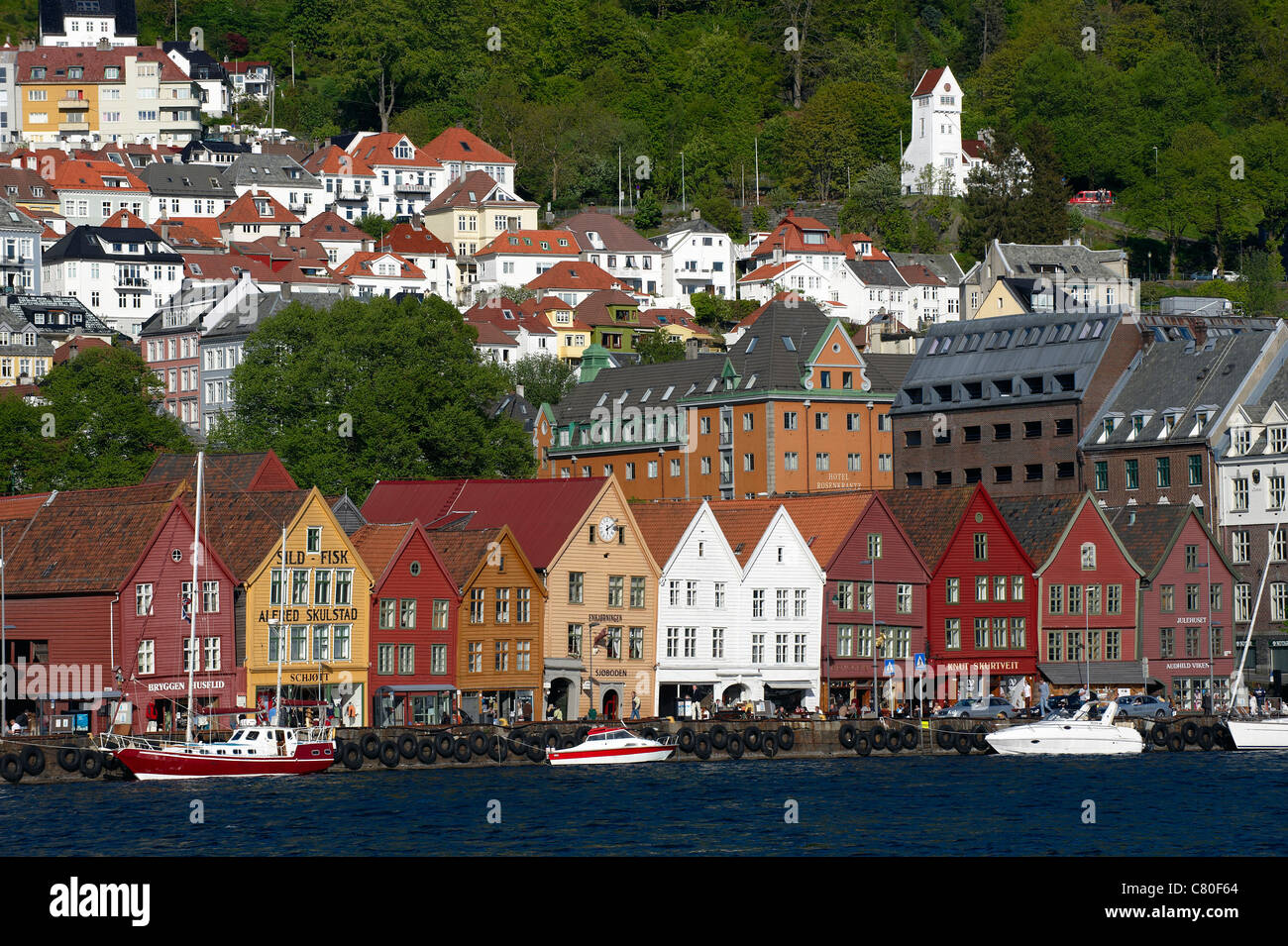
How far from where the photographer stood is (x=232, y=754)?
6819 cm

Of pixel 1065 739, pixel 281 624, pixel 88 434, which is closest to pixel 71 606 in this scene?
pixel 281 624

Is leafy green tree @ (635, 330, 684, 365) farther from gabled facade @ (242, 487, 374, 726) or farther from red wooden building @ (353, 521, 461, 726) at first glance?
gabled facade @ (242, 487, 374, 726)

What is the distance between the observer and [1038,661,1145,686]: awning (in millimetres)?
94875

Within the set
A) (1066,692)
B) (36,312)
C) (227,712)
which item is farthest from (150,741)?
(36,312)

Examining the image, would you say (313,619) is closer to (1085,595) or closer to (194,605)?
(194,605)

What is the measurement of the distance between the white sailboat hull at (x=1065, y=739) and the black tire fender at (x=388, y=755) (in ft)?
75.4

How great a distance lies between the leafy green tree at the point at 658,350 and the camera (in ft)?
559

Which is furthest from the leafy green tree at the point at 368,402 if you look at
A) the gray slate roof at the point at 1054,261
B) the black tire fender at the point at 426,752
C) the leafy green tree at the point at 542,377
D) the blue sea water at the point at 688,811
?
the gray slate roof at the point at 1054,261

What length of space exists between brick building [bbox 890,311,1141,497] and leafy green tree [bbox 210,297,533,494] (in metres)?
23.0

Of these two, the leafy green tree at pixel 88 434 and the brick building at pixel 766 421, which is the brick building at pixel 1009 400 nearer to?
the brick building at pixel 766 421

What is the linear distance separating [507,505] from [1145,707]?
92.9 ft

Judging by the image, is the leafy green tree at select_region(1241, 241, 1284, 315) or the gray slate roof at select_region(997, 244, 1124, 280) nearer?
the leafy green tree at select_region(1241, 241, 1284, 315)

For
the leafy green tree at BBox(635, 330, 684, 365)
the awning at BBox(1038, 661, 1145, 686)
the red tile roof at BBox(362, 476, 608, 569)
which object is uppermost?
the leafy green tree at BBox(635, 330, 684, 365)

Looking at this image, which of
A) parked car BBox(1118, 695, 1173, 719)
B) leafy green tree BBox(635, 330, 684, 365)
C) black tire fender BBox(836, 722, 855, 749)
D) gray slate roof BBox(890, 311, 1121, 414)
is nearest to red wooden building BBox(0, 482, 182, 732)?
black tire fender BBox(836, 722, 855, 749)
